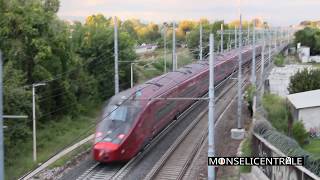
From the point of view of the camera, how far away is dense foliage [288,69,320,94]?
44031 millimetres

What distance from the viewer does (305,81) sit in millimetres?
44281

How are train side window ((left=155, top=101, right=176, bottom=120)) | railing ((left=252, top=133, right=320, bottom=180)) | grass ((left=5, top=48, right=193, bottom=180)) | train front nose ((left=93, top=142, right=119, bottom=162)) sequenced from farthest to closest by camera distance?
train side window ((left=155, top=101, right=176, bottom=120))
grass ((left=5, top=48, right=193, bottom=180))
train front nose ((left=93, top=142, right=119, bottom=162))
railing ((left=252, top=133, right=320, bottom=180))

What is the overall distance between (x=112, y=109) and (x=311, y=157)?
425 inches

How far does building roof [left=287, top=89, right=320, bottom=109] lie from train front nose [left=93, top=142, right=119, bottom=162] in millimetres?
16721

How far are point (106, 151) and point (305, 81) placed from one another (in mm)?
26663

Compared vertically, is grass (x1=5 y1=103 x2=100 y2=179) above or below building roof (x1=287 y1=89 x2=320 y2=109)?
below

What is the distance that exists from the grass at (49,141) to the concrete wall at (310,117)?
49.1 feet

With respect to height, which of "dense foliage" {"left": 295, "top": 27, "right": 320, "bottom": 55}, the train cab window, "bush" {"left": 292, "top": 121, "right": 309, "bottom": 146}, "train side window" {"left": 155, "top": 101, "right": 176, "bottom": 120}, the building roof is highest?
"dense foliage" {"left": 295, "top": 27, "right": 320, "bottom": 55}

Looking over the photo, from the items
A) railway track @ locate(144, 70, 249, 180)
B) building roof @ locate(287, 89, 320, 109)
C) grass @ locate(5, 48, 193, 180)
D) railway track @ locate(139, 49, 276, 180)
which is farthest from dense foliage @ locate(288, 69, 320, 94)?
grass @ locate(5, 48, 193, 180)

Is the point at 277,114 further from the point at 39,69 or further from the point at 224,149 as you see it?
the point at 39,69

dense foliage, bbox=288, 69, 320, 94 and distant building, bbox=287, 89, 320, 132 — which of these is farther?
dense foliage, bbox=288, 69, 320, 94

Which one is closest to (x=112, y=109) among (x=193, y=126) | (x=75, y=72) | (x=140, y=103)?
(x=140, y=103)

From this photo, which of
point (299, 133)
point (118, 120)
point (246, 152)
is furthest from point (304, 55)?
point (118, 120)

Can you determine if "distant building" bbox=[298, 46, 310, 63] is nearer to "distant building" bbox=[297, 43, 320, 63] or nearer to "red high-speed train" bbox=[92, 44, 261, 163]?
"distant building" bbox=[297, 43, 320, 63]
